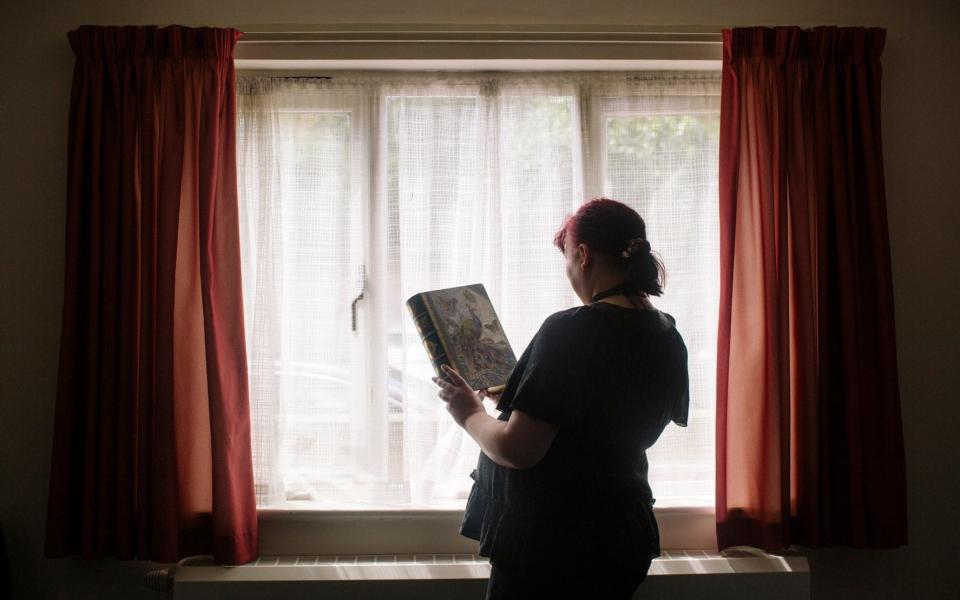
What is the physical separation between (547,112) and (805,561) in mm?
1532

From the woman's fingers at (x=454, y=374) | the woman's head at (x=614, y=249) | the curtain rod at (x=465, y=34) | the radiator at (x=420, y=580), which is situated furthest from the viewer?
the curtain rod at (x=465, y=34)

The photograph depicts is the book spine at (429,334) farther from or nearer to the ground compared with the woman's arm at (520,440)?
farther from the ground

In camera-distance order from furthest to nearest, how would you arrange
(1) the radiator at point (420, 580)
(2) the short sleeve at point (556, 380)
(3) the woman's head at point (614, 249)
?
1. (1) the radiator at point (420, 580)
2. (3) the woman's head at point (614, 249)
3. (2) the short sleeve at point (556, 380)

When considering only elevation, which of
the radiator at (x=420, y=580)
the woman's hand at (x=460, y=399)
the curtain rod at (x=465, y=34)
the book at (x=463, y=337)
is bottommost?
the radiator at (x=420, y=580)

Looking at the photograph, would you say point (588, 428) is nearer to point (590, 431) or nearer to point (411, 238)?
point (590, 431)

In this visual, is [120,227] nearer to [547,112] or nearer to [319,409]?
[319,409]

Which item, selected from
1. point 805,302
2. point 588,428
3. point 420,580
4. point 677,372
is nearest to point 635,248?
point 677,372

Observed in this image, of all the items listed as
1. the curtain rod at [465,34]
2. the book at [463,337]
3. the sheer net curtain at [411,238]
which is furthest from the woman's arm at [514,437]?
the curtain rod at [465,34]

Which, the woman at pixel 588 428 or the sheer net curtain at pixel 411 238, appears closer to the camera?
the woman at pixel 588 428

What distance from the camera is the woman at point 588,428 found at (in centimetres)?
117

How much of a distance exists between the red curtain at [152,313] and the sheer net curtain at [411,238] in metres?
0.14

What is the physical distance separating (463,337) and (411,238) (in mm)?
573

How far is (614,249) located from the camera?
1.26 metres

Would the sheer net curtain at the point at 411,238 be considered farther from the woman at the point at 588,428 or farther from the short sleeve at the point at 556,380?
the short sleeve at the point at 556,380
